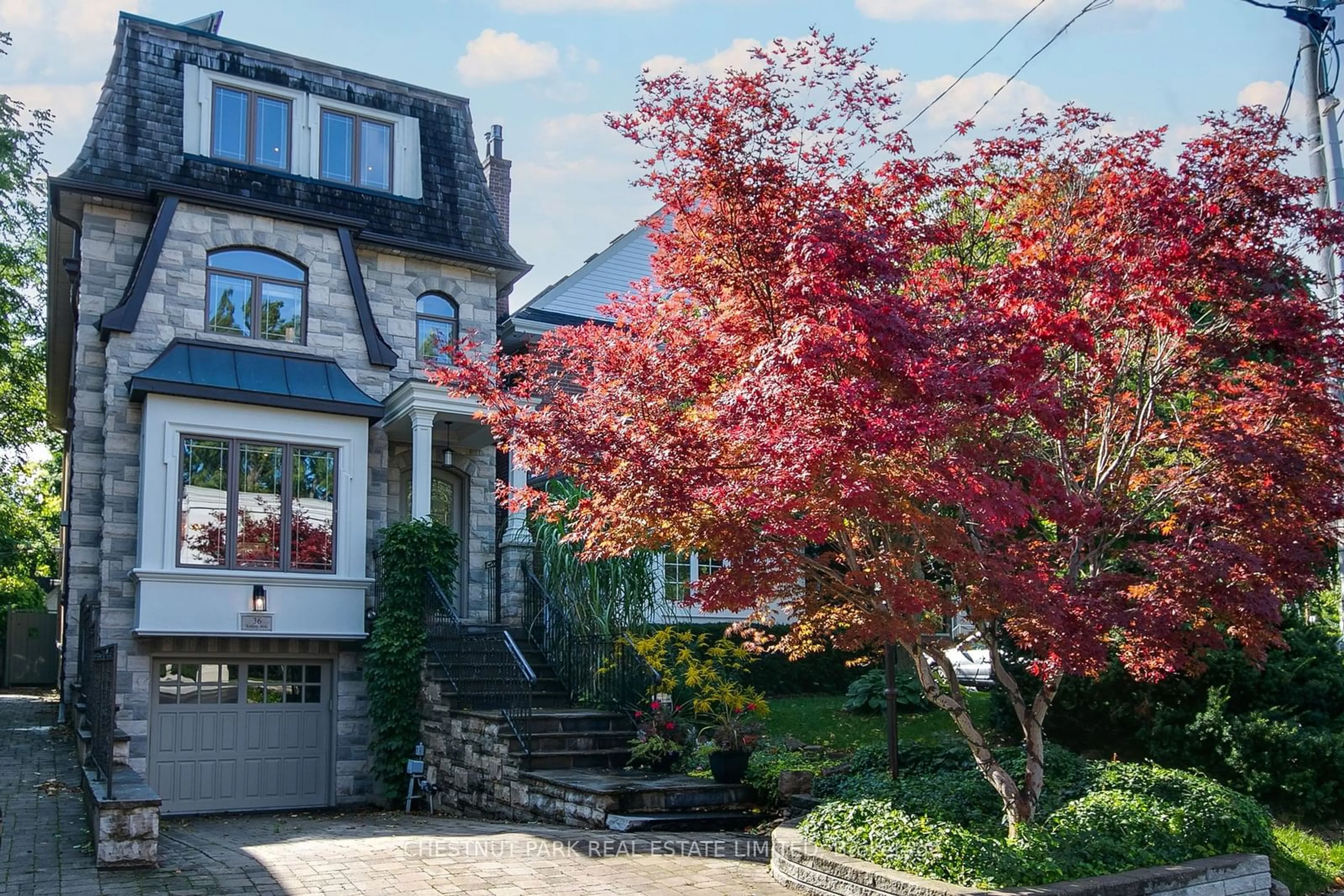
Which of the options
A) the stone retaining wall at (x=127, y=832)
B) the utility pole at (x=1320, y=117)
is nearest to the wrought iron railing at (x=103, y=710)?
the stone retaining wall at (x=127, y=832)

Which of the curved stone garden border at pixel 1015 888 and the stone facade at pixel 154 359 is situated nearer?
the curved stone garden border at pixel 1015 888

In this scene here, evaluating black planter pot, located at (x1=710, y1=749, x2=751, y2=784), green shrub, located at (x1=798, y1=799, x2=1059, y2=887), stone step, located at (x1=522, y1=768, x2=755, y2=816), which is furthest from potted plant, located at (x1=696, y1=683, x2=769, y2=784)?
green shrub, located at (x1=798, y1=799, x2=1059, y2=887)

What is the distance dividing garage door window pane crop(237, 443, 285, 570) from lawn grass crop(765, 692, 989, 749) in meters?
6.62

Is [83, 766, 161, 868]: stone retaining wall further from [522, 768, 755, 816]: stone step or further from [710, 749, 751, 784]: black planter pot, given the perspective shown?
[710, 749, 751, 784]: black planter pot

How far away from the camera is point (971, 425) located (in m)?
6.91

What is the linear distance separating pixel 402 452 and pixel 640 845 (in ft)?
28.9

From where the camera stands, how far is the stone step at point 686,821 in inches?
Result: 395

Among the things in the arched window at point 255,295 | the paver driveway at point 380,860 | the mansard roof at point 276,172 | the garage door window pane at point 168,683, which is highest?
the mansard roof at point 276,172

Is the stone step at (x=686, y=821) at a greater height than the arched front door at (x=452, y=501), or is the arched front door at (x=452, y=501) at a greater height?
the arched front door at (x=452, y=501)

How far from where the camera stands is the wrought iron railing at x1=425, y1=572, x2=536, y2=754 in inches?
503

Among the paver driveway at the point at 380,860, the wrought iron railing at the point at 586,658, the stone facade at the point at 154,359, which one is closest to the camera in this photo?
the paver driveway at the point at 380,860

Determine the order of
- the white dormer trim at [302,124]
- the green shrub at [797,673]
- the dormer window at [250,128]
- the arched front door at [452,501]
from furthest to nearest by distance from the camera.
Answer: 1. the green shrub at [797,673]
2. the arched front door at [452,501]
3. the dormer window at [250,128]
4. the white dormer trim at [302,124]

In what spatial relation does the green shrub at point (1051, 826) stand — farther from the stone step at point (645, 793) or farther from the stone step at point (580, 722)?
the stone step at point (580, 722)

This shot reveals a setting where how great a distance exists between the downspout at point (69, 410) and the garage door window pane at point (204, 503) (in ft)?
5.16
